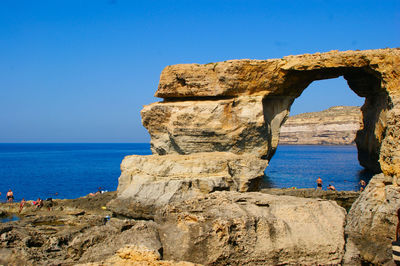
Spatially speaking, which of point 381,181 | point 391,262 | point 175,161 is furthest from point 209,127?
point 391,262

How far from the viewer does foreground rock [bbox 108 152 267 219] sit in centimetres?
1472

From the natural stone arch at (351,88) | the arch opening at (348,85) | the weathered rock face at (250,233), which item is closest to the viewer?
the weathered rock face at (250,233)

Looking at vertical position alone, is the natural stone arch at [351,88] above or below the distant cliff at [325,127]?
below

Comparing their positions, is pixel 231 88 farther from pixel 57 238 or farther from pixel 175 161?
pixel 57 238

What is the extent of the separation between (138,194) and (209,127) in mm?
9054

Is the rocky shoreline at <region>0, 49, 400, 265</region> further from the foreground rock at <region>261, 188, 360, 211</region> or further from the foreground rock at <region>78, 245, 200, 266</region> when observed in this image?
the foreground rock at <region>261, 188, 360, 211</region>

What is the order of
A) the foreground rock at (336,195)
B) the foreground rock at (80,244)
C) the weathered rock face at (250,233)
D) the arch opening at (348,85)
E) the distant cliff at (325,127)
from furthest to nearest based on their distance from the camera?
the distant cliff at (325,127) < the arch opening at (348,85) < the foreground rock at (336,195) < the foreground rock at (80,244) < the weathered rock face at (250,233)

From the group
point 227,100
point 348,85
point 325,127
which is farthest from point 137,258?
point 325,127

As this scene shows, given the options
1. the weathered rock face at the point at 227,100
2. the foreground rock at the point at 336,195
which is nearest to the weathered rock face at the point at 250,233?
the foreground rock at the point at 336,195

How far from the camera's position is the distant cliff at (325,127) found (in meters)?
85.2

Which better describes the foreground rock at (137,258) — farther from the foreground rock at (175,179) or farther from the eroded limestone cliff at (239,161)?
the foreground rock at (175,179)

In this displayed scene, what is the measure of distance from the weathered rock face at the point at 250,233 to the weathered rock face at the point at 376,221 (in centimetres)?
274

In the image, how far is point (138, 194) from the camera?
15219mm

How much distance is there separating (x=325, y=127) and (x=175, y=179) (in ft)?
273
